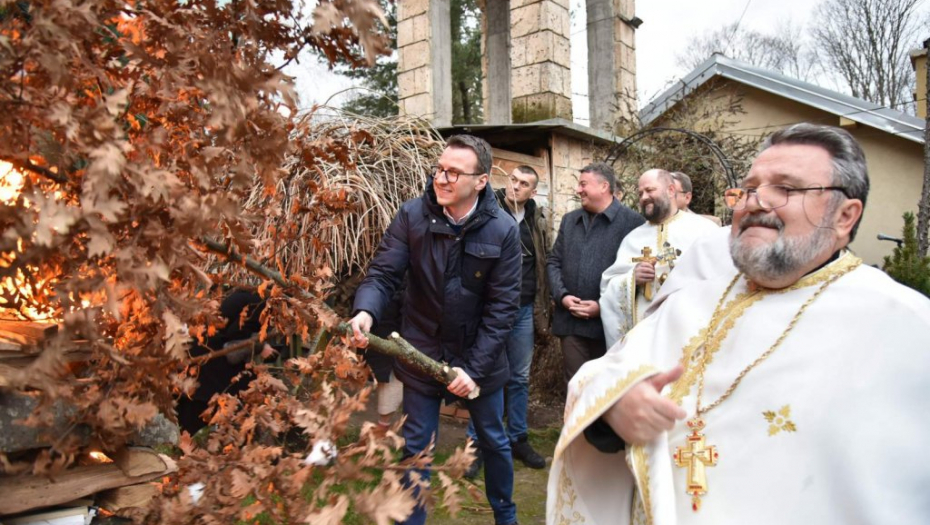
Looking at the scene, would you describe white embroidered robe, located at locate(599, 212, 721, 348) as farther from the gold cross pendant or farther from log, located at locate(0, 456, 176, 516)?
log, located at locate(0, 456, 176, 516)

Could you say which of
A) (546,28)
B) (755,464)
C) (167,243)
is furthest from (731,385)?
(546,28)

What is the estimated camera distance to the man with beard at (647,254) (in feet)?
14.9

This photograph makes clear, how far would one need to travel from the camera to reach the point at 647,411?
182cm

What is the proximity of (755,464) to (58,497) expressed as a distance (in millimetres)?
1844

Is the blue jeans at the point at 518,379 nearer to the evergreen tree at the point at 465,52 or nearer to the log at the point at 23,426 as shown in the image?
the log at the point at 23,426

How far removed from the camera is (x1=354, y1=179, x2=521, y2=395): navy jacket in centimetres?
339

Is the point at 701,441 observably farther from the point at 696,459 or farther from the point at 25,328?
the point at 25,328

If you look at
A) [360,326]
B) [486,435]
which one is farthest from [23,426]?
[486,435]

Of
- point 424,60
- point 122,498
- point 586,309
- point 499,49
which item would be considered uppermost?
point 499,49

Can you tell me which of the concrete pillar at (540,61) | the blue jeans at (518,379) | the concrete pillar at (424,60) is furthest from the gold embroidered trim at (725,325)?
the concrete pillar at (424,60)

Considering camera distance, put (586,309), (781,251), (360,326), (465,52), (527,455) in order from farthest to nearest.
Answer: (465,52) < (527,455) < (586,309) < (360,326) < (781,251)

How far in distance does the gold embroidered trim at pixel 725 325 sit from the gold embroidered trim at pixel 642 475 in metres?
0.24

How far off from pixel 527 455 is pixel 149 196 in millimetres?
4334

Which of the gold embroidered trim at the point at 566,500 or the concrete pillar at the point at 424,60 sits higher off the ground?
the concrete pillar at the point at 424,60
